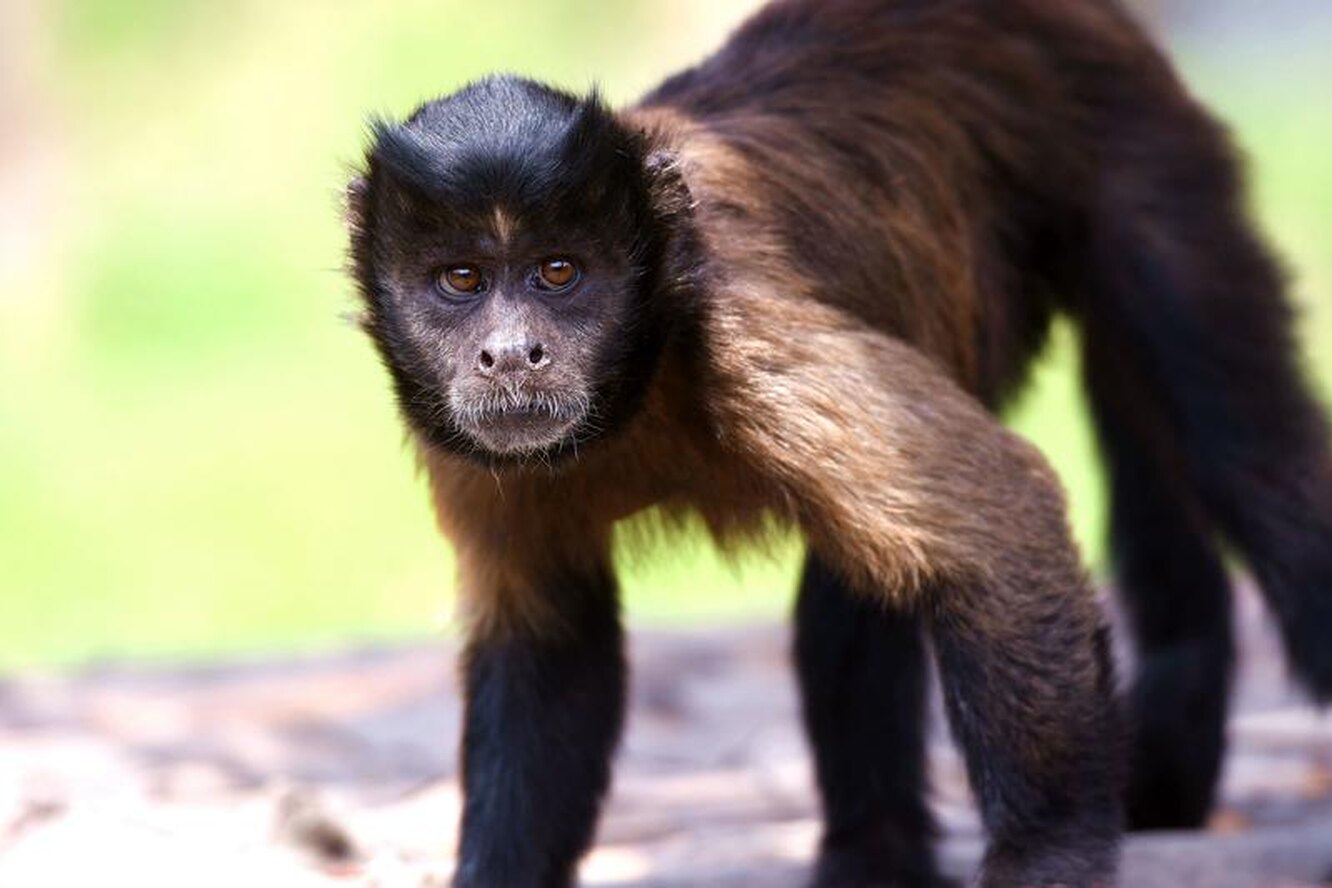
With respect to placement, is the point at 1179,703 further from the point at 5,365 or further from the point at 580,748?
the point at 5,365

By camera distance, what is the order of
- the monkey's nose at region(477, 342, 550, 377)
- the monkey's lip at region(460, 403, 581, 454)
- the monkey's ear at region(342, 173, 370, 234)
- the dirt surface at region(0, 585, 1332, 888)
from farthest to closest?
the dirt surface at region(0, 585, 1332, 888) → the monkey's ear at region(342, 173, 370, 234) → the monkey's lip at region(460, 403, 581, 454) → the monkey's nose at region(477, 342, 550, 377)

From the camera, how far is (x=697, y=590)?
62.7ft

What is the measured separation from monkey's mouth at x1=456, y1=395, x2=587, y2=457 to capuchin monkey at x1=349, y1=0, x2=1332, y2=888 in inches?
0.4

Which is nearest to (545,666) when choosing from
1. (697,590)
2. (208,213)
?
(697,590)

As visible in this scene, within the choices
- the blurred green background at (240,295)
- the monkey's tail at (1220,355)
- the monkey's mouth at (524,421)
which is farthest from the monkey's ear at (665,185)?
the blurred green background at (240,295)

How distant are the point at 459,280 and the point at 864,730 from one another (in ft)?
7.83

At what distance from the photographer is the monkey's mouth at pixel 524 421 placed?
6406mm

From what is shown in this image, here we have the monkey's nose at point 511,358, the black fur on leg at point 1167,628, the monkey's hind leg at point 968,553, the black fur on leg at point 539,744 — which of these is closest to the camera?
the monkey's nose at point 511,358

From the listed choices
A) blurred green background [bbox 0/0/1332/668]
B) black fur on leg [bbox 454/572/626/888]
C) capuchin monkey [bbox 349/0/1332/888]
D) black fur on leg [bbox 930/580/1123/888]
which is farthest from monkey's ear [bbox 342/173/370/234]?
blurred green background [bbox 0/0/1332/668]

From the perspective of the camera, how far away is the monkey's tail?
774 cm

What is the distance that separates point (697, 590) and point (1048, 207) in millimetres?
11462

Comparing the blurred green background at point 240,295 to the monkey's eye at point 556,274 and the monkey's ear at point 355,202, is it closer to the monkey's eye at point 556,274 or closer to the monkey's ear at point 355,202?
the monkey's ear at point 355,202

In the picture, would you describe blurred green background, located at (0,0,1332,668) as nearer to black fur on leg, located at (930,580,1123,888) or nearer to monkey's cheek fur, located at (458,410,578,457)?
black fur on leg, located at (930,580,1123,888)

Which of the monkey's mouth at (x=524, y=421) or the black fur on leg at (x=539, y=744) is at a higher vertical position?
the monkey's mouth at (x=524, y=421)
